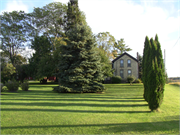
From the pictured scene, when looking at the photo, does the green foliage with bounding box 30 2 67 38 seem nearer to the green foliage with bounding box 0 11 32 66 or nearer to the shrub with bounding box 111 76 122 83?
the green foliage with bounding box 0 11 32 66

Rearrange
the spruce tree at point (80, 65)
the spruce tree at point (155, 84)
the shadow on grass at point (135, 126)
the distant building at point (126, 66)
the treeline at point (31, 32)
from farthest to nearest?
the distant building at point (126, 66) < the treeline at point (31, 32) < the spruce tree at point (80, 65) < the spruce tree at point (155, 84) < the shadow on grass at point (135, 126)

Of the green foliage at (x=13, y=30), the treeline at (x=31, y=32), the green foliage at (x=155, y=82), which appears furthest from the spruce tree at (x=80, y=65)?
the green foliage at (x=13, y=30)

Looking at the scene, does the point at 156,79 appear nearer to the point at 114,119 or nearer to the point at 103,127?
the point at 114,119

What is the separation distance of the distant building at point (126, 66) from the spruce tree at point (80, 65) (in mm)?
19757

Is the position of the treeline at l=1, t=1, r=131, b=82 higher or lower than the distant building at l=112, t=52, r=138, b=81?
higher

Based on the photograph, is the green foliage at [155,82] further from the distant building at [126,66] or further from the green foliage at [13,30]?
the green foliage at [13,30]

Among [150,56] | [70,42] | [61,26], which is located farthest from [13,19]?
[150,56]

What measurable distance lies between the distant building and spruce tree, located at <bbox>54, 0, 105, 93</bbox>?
19.8 m

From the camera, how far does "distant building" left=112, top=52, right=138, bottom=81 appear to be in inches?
1324

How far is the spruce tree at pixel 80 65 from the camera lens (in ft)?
46.3

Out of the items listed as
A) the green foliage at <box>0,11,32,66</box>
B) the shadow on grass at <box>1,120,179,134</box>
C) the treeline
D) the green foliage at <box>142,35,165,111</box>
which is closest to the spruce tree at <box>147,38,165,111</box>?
the green foliage at <box>142,35,165,111</box>

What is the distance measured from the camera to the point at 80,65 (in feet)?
46.5

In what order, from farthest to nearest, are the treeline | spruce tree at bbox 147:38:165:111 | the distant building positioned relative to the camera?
the distant building < the treeline < spruce tree at bbox 147:38:165:111

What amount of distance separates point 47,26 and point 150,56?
99.2ft
